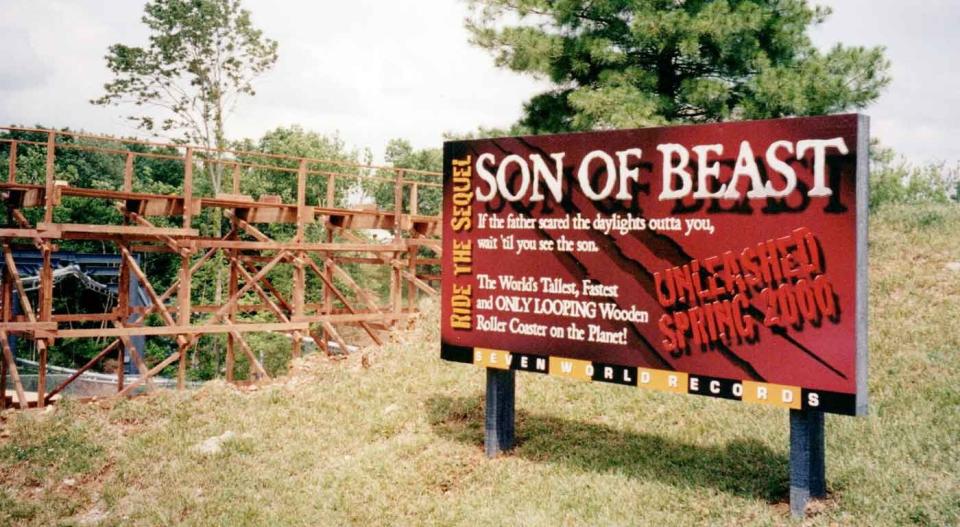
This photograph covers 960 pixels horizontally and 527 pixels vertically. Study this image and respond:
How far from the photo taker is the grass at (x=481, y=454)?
7.09 meters

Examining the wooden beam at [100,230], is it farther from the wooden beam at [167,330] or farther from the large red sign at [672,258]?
the large red sign at [672,258]

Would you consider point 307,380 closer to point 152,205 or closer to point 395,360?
point 395,360

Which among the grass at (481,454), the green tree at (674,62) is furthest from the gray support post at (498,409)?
the green tree at (674,62)

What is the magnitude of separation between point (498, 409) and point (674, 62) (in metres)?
10.0

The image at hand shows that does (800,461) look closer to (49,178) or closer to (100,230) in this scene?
(100,230)

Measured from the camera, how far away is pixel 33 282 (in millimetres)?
24562

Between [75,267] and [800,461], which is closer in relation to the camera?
[800,461]

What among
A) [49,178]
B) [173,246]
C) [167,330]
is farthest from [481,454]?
[49,178]

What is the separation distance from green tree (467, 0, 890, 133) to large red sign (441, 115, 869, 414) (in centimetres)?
599

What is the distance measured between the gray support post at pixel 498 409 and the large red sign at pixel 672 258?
0.44 metres

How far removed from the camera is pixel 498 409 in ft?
28.7

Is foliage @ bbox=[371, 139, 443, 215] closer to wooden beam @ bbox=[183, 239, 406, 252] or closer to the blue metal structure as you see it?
the blue metal structure

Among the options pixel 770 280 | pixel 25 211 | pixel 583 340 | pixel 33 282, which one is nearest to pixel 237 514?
pixel 583 340

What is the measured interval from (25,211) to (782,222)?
1552 inches
